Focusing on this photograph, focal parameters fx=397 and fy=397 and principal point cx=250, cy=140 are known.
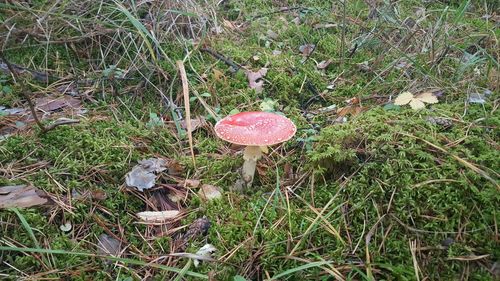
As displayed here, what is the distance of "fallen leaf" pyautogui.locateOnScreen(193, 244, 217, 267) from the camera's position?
198 centimetres

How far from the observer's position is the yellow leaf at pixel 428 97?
8.50 feet

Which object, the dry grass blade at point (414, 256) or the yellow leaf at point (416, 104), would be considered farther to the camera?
the yellow leaf at point (416, 104)

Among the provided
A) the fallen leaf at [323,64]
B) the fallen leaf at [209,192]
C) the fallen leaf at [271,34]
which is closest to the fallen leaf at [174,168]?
the fallen leaf at [209,192]

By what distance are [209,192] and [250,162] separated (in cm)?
31

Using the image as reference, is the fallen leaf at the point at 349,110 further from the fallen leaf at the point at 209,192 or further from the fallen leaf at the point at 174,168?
the fallen leaf at the point at 174,168

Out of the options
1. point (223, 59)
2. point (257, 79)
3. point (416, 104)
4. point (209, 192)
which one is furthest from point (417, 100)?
point (223, 59)

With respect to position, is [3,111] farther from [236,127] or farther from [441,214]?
[441,214]

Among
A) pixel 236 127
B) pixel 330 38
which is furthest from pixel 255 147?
pixel 330 38

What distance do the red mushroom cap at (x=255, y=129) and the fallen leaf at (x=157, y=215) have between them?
54 cm

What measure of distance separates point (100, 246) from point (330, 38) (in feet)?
10.1

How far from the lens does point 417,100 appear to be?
264 centimetres

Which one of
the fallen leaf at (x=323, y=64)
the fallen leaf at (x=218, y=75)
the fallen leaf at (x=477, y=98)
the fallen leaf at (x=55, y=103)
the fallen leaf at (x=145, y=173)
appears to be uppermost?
the fallen leaf at (x=55, y=103)

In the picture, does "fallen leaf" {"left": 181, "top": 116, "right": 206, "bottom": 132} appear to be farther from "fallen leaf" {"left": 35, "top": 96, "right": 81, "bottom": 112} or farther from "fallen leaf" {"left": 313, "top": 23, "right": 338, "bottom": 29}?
"fallen leaf" {"left": 313, "top": 23, "right": 338, "bottom": 29}

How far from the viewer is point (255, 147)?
239 centimetres
